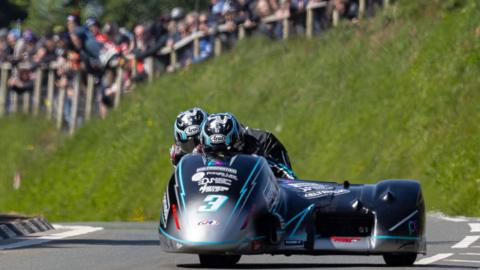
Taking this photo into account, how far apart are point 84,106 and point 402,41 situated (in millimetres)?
10875

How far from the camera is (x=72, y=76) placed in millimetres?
39969

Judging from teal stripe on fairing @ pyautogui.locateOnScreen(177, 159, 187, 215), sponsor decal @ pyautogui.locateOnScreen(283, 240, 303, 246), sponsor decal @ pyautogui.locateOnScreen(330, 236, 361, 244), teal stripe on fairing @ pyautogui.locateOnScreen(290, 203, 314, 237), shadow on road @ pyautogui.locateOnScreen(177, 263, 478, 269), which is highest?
teal stripe on fairing @ pyautogui.locateOnScreen(177, 159, 187, 215)

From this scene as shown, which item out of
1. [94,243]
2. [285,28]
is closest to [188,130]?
[94,243]

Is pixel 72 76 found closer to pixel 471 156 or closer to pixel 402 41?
pixel 402 41

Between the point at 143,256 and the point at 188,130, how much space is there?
1178mm

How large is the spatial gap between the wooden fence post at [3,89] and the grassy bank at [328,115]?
4.43 meters

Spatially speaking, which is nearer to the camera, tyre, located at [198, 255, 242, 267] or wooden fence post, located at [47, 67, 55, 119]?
tyre, located at [198, 255, 242, 267]

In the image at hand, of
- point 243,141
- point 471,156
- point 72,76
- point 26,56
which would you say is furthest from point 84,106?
point 243,141

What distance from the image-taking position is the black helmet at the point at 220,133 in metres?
13.8

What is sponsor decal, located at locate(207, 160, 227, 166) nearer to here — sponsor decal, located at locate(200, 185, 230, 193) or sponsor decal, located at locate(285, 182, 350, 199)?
sponsor decal, located at locate(200, 185, 230, 193)

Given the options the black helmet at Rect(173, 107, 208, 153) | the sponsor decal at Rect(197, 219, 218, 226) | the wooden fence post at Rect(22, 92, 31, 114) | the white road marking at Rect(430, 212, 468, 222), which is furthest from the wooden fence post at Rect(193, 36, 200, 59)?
the sponsor decal at Rect(197, 219, 218, 226)

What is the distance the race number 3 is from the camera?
42.6 ft

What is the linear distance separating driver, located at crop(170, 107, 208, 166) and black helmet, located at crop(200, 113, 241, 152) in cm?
99

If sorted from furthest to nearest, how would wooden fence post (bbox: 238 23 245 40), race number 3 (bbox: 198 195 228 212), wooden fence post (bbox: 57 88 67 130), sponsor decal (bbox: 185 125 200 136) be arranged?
wooden fence post (bbox: 57 88 67 130)
wooden fence post (bbox: 238 23 245 40)
sponsor decal (bbox: 185 125 200 136)
race number 3 (bbox: 198 195 228 212)
